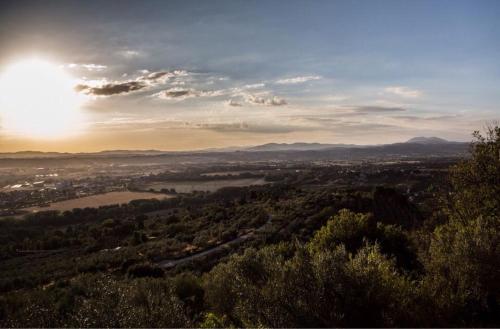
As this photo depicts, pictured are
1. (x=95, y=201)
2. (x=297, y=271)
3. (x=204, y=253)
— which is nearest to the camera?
(x=297, y=271)

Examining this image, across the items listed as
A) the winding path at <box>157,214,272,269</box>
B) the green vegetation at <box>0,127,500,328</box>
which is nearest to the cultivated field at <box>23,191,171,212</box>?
the green vegetation at <box>0,127,500,328</box>

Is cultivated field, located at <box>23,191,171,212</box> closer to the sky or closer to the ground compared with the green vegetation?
closer to the ground

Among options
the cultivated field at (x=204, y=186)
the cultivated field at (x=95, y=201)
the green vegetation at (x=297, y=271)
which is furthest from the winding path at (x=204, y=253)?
the cultivated field at (x=204, y=186)

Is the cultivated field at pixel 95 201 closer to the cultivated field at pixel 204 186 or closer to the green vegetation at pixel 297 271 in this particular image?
the cultivated field at pixel 204 186

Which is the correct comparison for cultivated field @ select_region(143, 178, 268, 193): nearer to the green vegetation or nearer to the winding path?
the green vegetation

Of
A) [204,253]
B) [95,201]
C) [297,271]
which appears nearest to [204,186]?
[95,201]

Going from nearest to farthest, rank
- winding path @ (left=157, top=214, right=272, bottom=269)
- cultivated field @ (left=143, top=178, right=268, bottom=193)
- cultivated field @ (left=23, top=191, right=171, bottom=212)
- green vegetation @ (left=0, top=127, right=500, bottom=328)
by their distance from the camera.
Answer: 1. green vegetation @ (left=0, top=127, right=500, bottom=328)
2. winding path @ (left=157, top=214, right=272, bottom=269)
3. cultivated field @ (left=23, top=191, right=171, bottom=212)
4. cultivated field @ (left=143, top=178, right=268, bottom=193)

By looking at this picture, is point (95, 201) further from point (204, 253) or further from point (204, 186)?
point (204, 253)

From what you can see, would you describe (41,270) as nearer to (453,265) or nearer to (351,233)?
(351,233)

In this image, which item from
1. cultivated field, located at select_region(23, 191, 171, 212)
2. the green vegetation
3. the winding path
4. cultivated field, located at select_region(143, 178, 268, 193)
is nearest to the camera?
the green vegetation
